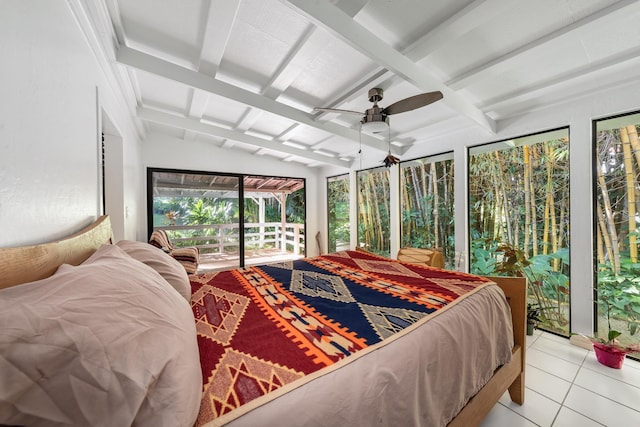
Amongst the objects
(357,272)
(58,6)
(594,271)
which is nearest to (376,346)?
(357,272)

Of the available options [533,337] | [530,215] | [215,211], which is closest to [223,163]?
[215,211]

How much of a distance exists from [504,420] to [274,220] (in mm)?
5994

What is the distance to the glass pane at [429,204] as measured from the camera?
3.57 m

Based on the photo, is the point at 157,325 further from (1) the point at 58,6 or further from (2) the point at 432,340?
(1) the point at 58,6

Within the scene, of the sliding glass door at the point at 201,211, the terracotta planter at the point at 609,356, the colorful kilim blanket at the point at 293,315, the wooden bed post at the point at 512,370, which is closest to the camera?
the colorful kilim blanket at the point at 293,315

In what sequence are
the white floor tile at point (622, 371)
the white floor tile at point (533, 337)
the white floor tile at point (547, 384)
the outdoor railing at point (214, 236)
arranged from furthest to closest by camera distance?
1. the outdoor railing at point (214, 236)
2. the white floor tile at point (533, 337)
3. the white floor tile at point (622, 371)
4. the white floor tile at point (547, 384)

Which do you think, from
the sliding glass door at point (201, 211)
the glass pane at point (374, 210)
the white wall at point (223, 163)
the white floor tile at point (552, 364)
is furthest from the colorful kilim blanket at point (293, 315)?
the white wall at point (223, 163)

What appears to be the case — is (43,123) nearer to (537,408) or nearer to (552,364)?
(537,408)

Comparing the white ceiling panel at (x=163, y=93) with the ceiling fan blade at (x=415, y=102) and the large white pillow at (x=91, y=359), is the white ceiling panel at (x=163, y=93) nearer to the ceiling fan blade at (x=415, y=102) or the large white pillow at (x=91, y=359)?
the ceiling fan blade at (x=415, y=102)

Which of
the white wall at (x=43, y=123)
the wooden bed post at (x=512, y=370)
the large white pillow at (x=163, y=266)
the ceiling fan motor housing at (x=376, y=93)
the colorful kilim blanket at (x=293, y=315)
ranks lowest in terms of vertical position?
the wooden bed post at (x=512, y=370)

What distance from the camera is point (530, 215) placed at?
9.23 ft

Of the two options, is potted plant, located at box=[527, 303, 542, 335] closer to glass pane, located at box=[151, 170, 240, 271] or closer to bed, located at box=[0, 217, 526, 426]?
bed, located at box=[0, 217, 526, 426]

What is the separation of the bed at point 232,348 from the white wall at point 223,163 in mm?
3048

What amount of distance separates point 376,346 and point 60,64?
1.97 m
